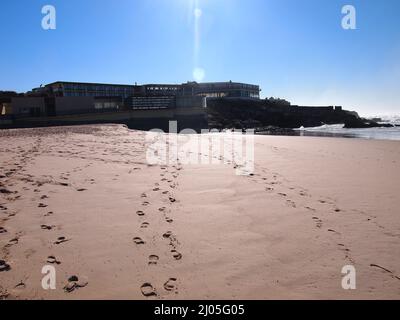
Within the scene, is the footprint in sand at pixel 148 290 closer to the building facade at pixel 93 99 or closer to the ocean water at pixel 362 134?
the ocean water at pixel 362 134

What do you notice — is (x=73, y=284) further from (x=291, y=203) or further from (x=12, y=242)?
(x=291, y=203)

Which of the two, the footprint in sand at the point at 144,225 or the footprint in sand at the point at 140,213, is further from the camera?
the footprint in sand at the point at 140,213

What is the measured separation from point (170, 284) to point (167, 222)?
5.33ft

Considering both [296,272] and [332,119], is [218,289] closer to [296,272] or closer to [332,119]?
[296,272]

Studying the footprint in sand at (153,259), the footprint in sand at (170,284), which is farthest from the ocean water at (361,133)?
the footprint in sand at (170,284)

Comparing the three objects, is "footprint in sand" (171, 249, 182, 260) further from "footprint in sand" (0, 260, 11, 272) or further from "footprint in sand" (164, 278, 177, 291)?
"footprint in sand" (0, 260, 11, 272)

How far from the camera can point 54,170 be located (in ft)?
25.3

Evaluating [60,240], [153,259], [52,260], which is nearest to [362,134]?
[153,259]

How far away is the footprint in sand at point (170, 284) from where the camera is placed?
3.07 m

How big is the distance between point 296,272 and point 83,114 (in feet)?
136

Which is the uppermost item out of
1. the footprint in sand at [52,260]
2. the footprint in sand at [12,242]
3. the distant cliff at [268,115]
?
the distant cliff at [268,115]

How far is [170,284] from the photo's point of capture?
3.14 metres
